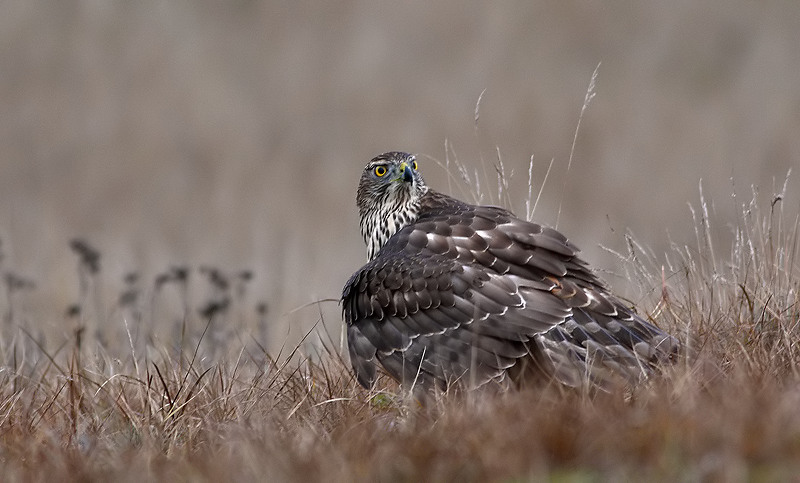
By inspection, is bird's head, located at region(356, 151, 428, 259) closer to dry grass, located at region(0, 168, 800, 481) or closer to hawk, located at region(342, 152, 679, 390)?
hawk, located at region(342, 152, 679, 390)

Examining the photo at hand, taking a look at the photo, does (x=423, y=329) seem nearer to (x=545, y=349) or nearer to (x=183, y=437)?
(x=545, y=349)

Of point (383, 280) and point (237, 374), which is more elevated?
point (383, 280)

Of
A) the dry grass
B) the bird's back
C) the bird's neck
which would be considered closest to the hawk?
the bird's back

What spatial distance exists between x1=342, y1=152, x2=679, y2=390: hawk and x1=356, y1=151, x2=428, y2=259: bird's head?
0.58 metres

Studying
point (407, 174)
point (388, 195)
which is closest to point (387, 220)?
point (388, 195)

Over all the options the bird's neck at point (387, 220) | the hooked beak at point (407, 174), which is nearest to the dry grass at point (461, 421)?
the bird's neck at point (387, 220)

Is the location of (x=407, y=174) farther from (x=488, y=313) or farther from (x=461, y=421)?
(x=461, y=421)

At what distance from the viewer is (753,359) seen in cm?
454

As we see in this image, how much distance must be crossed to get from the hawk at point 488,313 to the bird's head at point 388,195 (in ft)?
1.89

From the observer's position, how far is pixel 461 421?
3477 mm

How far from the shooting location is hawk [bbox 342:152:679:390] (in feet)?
15.6

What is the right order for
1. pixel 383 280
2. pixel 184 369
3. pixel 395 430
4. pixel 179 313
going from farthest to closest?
pixel 179 313, pixel 184 369, pixel 383 280, pixel 395 430

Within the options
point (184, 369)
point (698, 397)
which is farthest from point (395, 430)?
point (184, 369)

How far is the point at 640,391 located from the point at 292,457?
5.48ft
